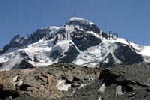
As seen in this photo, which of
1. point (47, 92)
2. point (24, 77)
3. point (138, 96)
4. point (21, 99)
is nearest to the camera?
point (138, 96)

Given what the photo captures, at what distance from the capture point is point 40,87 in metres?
60.7

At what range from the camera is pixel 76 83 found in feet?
207

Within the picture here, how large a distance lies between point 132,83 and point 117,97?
12.5 ft

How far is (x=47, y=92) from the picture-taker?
59500 mm

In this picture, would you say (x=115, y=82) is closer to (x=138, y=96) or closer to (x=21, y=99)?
(x=138, y=96)

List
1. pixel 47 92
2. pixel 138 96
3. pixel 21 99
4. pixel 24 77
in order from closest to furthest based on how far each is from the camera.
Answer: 1. pixel 138 96
2. pixel 21 99
3. pixel 47 92
4. pixel 24 77

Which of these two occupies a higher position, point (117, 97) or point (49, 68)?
point (49, 68)

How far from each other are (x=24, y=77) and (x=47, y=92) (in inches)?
252

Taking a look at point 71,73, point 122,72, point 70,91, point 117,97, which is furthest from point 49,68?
point 117,97

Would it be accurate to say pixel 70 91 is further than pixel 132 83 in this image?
Yes

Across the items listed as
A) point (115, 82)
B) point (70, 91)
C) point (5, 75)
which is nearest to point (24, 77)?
point (5, 75)

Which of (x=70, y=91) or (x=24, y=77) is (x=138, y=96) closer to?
(x=70, y=91)

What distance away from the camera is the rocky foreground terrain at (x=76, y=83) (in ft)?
180

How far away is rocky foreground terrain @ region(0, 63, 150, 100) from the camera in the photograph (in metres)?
54.7
